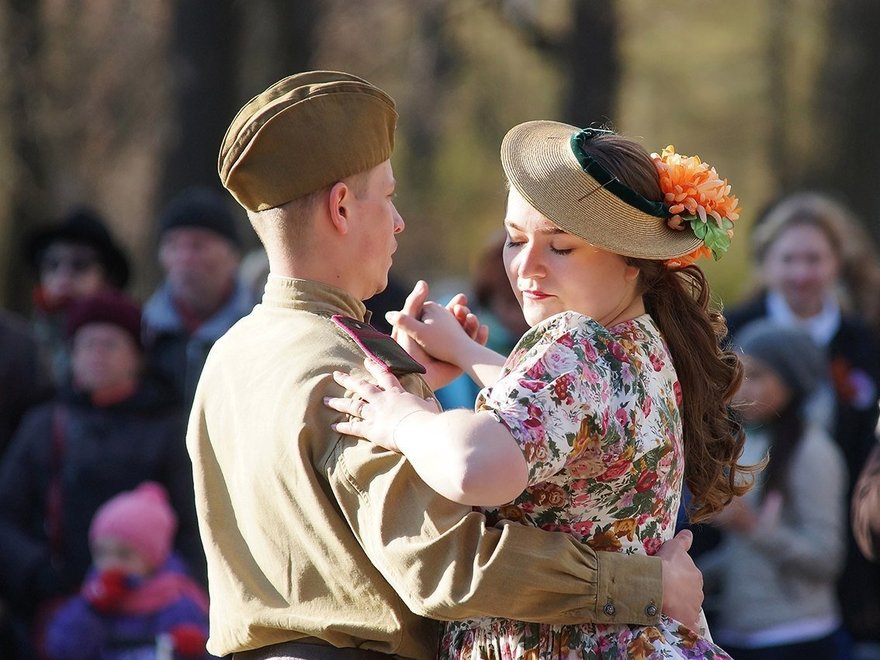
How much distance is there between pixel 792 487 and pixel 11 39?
1001 cm

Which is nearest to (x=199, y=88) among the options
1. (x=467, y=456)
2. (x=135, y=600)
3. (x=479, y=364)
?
(x=135, y=600)

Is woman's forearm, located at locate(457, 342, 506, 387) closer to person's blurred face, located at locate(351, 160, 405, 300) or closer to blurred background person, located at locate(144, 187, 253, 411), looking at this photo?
person's blurred face, located at locate(351, 160, 405, 300)

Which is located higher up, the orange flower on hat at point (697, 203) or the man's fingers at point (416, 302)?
the orange flower on hat at point (697, 203)

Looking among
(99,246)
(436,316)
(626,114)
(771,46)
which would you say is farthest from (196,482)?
(626,114)

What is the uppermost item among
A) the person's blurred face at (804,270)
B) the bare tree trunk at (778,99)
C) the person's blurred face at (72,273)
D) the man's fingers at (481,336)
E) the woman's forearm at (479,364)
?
the bare tree trunk at (778,99)

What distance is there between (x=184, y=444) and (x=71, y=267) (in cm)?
159

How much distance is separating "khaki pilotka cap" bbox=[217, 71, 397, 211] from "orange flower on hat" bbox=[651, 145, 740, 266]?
58 centimetres

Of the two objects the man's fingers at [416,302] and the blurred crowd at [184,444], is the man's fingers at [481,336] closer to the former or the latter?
the man's fingers at [416,302]

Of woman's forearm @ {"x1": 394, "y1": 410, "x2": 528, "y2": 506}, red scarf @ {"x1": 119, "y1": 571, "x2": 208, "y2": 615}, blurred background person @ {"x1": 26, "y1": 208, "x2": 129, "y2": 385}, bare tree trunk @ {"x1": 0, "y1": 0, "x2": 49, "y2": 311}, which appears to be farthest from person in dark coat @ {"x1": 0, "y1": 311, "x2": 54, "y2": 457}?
bare tree trunk @ {"x1": 0, "y1": 0, "x2": 49, "y2": 311}

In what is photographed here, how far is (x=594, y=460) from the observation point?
2.61 m

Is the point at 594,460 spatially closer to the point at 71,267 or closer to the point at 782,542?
the point at 782,542

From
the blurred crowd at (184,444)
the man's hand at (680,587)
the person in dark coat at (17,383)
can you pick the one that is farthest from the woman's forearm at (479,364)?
the person in dark coat at (17,383)

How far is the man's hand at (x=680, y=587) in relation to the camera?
2.71 m

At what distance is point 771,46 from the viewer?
50.2 feet
